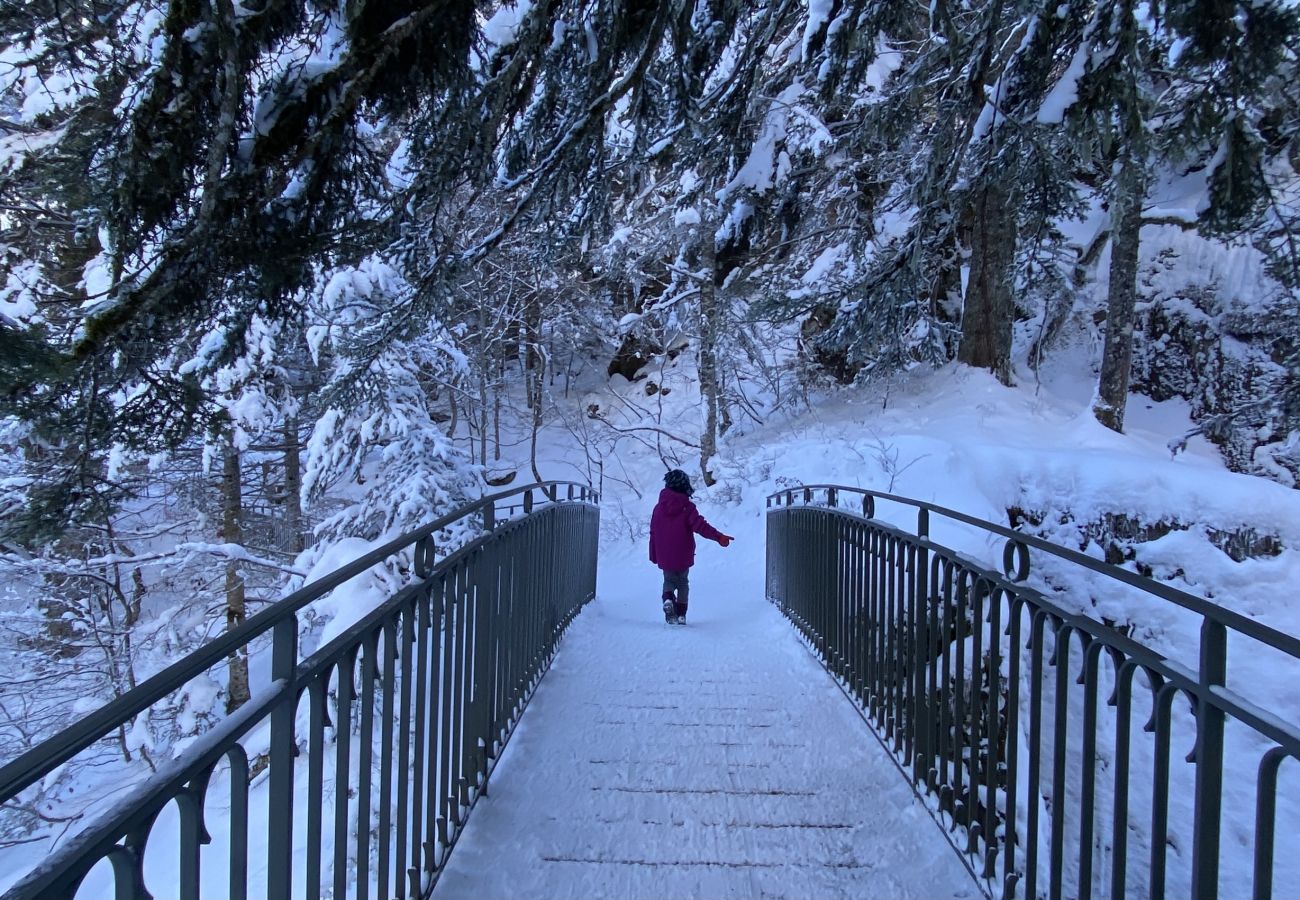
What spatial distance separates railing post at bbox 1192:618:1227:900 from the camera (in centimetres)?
148

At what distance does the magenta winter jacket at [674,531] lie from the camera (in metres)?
7.21

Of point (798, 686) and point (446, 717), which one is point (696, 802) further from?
point (798, 686)

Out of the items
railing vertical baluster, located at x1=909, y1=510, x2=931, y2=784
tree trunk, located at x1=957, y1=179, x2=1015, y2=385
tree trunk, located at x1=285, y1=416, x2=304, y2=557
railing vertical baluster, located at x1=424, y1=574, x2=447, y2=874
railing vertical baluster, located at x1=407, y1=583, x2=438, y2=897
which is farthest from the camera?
tree trunk, located at x1=957, y1=179, x2=1015, y2=385

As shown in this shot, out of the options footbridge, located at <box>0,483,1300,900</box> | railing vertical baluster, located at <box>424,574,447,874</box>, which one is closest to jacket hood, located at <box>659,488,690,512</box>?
footbridge, located at <box>0,483,1300,900</box>

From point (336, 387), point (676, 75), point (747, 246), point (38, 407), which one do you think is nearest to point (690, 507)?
point (747, 246)

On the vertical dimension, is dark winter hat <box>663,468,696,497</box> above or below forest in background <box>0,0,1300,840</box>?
below

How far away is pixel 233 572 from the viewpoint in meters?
10.7

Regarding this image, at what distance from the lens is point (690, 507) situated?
729 centimetres

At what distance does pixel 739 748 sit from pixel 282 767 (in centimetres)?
247

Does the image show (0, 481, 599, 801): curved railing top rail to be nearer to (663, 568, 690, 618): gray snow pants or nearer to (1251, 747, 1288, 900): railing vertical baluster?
(1251, 747, 1288, 900): railing vertical baluster

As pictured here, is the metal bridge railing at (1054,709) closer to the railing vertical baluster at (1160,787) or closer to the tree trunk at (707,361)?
the railing vertical baluster at (1160,787)

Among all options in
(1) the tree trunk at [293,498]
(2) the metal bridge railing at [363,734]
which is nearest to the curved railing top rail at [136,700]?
(2) the metal bridge railing at [363,734]

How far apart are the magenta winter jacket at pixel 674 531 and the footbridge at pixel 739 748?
1626 millimetres

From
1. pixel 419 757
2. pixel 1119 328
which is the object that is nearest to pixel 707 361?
pixel 1119 328
